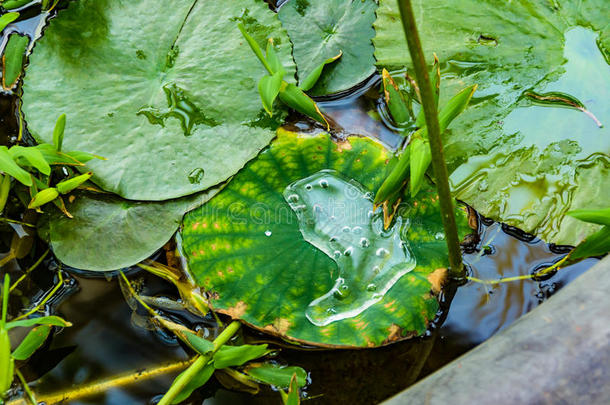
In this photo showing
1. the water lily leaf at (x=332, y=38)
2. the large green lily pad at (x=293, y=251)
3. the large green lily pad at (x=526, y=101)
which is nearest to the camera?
the large green lily pad at (x=293, y=251)

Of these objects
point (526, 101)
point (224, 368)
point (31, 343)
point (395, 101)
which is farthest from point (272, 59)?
point (31, 343)

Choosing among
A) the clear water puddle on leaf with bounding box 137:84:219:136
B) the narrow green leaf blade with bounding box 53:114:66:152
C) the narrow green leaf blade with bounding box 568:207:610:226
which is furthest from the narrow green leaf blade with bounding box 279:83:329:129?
the narrow green leaf blade with bounding box 568:207:610:226

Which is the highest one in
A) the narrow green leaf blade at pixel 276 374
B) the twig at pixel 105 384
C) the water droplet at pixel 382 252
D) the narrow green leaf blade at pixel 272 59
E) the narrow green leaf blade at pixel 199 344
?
the narrow green leaf blade at pixel 272 59

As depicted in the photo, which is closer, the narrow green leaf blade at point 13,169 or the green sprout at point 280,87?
the narrow green leaf blade at point 13,169

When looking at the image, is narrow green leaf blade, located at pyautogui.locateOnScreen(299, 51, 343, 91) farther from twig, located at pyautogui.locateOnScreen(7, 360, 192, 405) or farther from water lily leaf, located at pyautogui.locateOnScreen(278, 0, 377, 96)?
twig, located at pyautogui.locateOnScreen(7, 360, 192, 405)

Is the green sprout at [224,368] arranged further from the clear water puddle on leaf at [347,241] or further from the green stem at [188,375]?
the clear water puddle on leaf at [347,241]

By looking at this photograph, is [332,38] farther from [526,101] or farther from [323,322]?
[323,322]

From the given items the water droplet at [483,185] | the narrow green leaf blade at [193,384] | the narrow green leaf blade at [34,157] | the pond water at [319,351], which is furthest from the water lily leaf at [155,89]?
the water droplet at [483,185]
